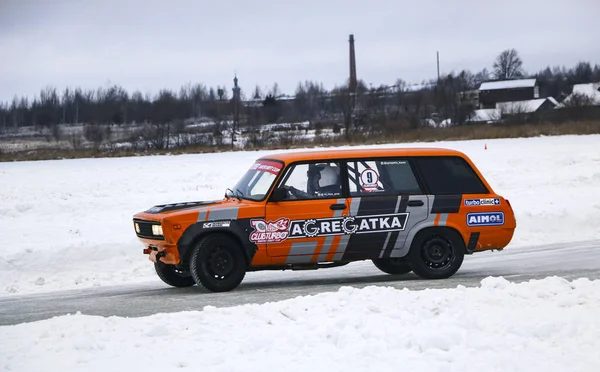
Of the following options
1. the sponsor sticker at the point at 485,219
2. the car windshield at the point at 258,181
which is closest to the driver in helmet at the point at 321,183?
the car windshield at the point at 258,181

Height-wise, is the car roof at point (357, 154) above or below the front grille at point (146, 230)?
above

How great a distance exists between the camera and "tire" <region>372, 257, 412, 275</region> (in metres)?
13.0

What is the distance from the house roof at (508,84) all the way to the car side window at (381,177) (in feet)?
368

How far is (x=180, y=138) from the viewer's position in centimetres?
5838

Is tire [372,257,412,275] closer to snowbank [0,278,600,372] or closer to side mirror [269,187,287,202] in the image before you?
side mirror [269,187,287,202]

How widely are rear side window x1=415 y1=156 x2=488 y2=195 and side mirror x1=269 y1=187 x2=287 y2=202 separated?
203cm

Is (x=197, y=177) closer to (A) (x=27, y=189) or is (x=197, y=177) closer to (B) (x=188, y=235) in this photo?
(A) (x=27, y=189)

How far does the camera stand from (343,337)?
734 cm

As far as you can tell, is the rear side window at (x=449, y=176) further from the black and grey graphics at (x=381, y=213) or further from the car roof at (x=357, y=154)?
the black and grey graphics at (x=381, y=213)

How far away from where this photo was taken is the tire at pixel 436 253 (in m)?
11.8

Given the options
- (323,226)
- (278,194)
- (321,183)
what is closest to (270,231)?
(278,194)

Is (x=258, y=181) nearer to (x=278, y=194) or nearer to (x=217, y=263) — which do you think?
(x=278, y=194)

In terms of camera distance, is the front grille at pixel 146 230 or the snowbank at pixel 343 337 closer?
the snowbank at pixel 343 337

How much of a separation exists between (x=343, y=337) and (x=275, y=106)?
94.4 meters
